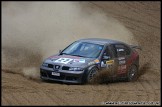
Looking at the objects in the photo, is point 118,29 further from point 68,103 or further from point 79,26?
point 68,103

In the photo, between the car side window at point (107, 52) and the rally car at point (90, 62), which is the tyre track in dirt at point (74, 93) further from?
the car side window at point (107, 52)

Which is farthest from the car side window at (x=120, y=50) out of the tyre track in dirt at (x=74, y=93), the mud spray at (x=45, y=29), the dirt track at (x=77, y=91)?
the mud spray at (x=45, y=29)

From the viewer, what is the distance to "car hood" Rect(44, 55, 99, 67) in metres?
15.0

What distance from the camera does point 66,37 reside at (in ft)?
83.7

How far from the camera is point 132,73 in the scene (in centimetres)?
1691

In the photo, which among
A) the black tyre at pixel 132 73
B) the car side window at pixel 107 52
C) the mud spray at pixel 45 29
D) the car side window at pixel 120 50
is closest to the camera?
the car side window at pixel 107 52

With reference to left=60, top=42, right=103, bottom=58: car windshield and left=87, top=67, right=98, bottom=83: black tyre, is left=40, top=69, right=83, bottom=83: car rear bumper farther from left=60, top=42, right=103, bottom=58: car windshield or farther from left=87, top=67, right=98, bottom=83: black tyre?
left=60, top=42, right=103, bottom=58: car windshield

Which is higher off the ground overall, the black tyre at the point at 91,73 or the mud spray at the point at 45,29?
the mud spray at the point at 45,29

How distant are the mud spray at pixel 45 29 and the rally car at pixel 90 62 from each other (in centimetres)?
334

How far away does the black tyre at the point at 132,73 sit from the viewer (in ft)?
54.9

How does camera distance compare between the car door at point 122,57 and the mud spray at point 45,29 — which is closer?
the car door at point 122,57

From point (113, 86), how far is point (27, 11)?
15.3 m

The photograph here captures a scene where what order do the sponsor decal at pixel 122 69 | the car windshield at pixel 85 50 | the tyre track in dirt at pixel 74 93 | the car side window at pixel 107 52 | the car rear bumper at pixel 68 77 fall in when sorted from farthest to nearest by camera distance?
the sponsor decal at pixel 122 69, the car side window at pixel 107 52, the car windshield at pixel 85 50, the car rear bumper at pixel 68 77, the tyre track in dirt at pixel 74 93

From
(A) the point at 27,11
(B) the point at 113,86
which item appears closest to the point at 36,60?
(B) the point at 113,86
